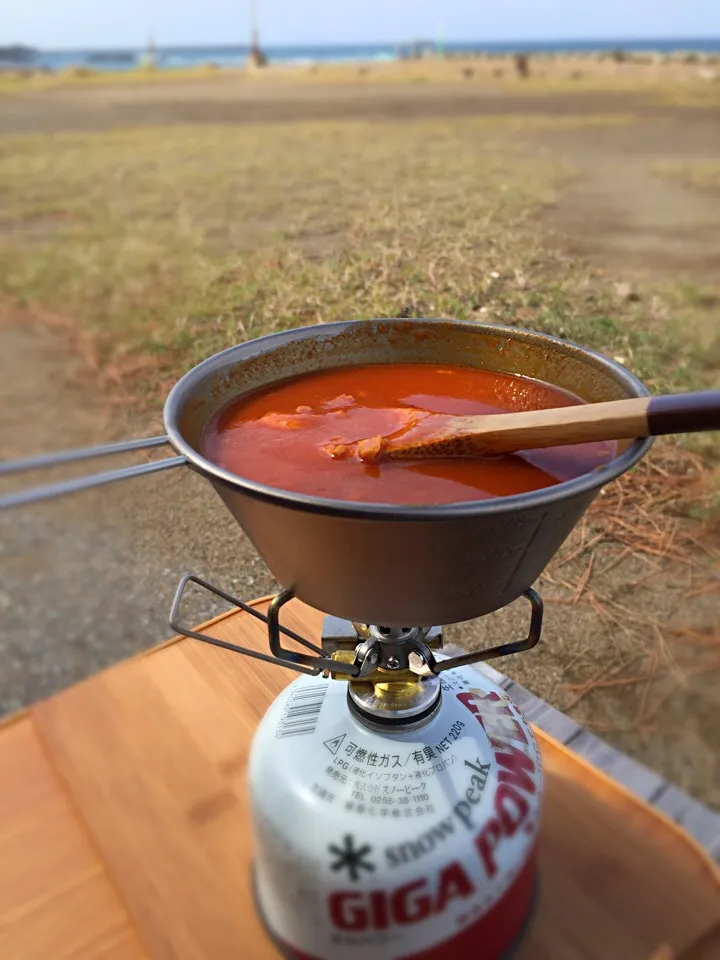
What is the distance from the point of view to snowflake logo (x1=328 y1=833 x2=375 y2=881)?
1001 mm

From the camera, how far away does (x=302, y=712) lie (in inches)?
46.4

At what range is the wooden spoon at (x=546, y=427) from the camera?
820 mm

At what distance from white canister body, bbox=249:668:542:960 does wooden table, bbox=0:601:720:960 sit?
130 millimetres

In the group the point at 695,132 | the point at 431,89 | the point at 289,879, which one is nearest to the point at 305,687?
the point at 289,879

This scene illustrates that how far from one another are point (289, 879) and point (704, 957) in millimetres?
644

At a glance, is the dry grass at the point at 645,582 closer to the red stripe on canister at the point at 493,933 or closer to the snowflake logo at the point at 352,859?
the red stripe on canister at the point at 493,933

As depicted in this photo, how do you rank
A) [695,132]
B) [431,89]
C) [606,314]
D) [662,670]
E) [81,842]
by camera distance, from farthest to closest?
[431,89] → [695,132] → [606,314] → [662,670] → [81,842]

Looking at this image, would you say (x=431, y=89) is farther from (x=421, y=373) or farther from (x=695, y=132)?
(x=421, y=373)

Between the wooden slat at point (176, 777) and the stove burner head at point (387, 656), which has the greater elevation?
the stove burner head at point (387, 656)

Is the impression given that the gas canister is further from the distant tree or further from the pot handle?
the distant tree

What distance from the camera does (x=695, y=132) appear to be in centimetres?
1008

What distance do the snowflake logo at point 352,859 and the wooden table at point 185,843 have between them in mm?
317

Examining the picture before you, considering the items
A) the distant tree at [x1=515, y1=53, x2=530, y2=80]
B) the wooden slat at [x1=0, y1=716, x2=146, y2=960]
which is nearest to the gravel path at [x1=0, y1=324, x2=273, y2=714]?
the wooden slat at [x1=0, y1=716, x2=146, y2=960]

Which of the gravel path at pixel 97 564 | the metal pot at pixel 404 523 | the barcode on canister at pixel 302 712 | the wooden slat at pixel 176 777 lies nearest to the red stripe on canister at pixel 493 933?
the wooden slat at pixel 176 777
